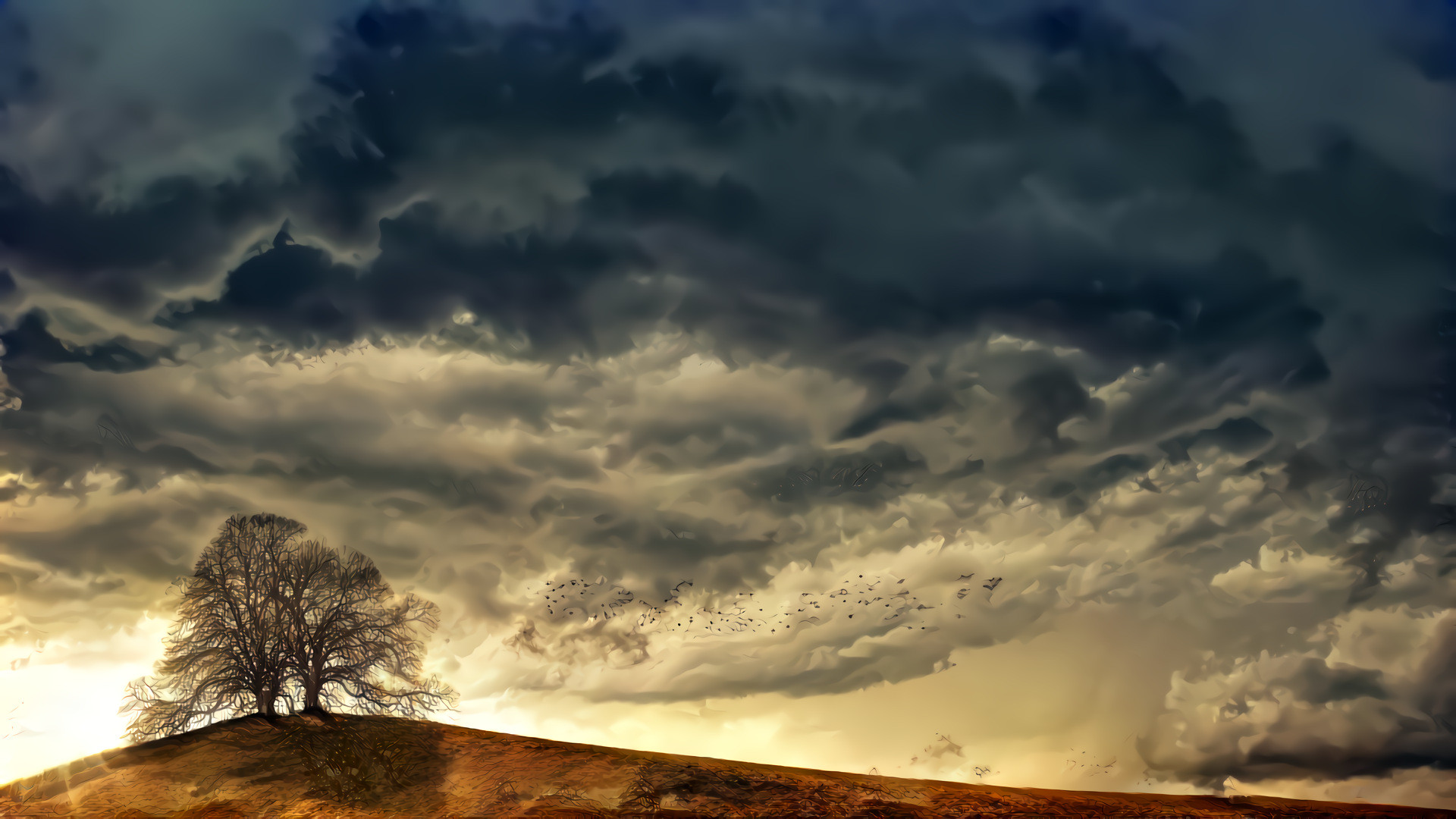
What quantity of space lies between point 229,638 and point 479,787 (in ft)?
38.1

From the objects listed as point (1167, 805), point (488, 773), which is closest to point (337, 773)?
point (488, 773)

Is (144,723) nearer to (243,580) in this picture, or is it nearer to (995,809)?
(243,580)

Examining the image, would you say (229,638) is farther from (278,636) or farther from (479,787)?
(479,787)

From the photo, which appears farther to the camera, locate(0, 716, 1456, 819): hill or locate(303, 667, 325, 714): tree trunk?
locate(303, 667, 325, 714): tree trunk

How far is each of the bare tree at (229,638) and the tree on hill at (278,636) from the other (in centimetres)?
3

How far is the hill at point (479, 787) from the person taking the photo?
21.8m

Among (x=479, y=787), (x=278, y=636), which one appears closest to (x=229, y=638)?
(x=278, y=636)

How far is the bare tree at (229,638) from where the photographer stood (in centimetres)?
2759

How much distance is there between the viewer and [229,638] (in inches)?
1123

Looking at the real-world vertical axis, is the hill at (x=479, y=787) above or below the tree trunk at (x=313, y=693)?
below

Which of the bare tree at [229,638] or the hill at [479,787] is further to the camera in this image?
the bare tree at [229,638]

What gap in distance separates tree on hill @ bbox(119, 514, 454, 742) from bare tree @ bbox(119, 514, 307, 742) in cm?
3

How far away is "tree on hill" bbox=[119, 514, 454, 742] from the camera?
28.0 m

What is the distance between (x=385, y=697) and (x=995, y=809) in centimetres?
1927
